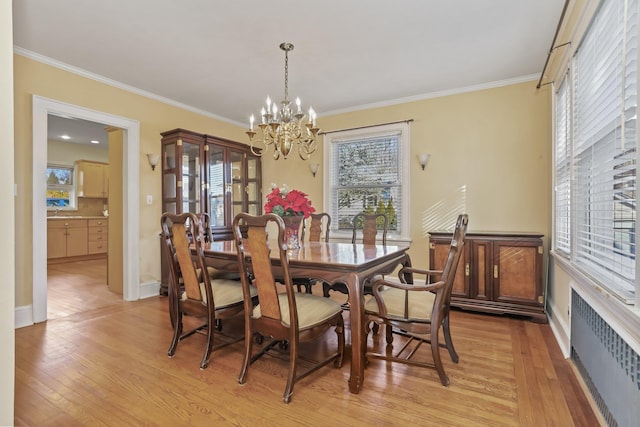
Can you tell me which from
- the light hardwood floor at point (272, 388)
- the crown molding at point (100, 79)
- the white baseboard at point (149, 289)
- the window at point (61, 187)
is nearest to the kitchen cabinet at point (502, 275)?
the light hardwood floor at point (272, 388)

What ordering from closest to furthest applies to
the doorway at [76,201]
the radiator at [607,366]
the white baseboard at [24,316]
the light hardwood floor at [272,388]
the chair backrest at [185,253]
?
1. the radiator at [607,366]
2. the light hardwood floor at [272,388]
3. the chair backrest at [185,253]
4. the white baseboard at [24,316]
5. the doorway at [76,201]

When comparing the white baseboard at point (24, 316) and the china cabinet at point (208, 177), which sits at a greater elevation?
the china cabinet at point (208, 177)

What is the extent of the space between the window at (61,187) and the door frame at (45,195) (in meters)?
4.65

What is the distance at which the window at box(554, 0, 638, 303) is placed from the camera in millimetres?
1424

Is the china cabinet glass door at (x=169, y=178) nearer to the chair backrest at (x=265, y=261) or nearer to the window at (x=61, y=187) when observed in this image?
the chair backrest at (x=265, y=261)

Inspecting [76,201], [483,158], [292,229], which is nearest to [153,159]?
[292,229]

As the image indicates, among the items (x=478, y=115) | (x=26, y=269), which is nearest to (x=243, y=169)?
(x=26, y=269)

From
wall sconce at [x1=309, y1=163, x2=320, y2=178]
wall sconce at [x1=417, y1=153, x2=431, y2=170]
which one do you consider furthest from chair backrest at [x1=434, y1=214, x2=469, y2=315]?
wall sconce at [x1=309, y1=163, x2=320, y2=178]

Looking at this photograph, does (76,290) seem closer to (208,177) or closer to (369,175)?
(208,177)

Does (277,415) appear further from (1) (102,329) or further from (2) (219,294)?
(1) (102,329)

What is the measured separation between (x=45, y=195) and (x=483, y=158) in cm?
484

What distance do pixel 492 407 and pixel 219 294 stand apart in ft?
6.09

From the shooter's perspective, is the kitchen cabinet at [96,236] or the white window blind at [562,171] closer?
the white window blind at [562,171]

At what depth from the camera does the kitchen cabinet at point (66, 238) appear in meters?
6.62
